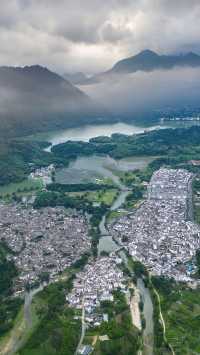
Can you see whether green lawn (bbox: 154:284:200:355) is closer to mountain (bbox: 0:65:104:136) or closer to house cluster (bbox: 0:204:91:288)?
house cluster (bbox: 0:204:91:288)

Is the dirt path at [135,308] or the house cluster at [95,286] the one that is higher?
the house cluster at [95,286]

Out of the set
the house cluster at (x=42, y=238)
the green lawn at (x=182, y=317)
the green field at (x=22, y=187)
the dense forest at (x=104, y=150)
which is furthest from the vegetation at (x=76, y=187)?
the green lawn at (x=182, y=317)

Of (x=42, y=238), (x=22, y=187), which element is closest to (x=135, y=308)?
(x=42, y=238)

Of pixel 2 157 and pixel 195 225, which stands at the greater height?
pixel 2 157

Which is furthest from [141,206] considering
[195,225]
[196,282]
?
[196,282]

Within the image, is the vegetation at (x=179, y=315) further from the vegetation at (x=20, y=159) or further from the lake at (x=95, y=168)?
the vegetation at (x=20, y=159)

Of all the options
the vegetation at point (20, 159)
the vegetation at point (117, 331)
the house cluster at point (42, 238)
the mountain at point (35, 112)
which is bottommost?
the vegetation at point (117, 331)

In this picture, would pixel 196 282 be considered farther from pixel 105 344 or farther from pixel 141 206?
pixel 141 206
